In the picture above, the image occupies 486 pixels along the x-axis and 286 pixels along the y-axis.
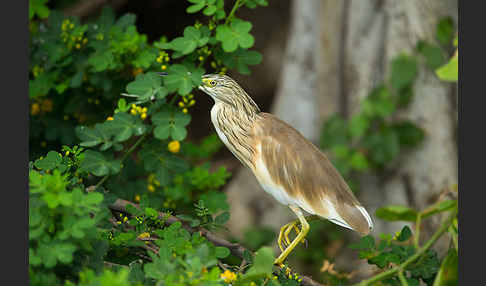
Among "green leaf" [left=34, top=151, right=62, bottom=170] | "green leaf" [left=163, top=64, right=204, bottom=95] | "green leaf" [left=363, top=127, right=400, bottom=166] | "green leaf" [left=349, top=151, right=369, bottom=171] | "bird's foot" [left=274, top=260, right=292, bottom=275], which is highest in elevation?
"green leaf" [left=163, top=64, right=204, bottom=95]

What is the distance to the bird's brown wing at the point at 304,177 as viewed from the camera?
5.03 feet

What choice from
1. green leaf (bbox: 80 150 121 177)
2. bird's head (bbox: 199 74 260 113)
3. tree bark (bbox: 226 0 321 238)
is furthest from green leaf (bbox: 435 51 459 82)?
tree bark (bbox: 226 0 321 238)

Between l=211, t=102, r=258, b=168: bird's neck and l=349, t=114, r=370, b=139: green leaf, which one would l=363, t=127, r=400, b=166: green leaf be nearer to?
l=349, t=114, r=370, b=139: green leaf

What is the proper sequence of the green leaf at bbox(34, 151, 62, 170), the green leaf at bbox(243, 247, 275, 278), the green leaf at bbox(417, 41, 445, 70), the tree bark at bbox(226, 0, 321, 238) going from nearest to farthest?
the green leaf at bbox(243, 247, 275, 278) < the green leaf at bbox(34, 151, 62, 170) < the green leaf at bbox(417, 41, 445, 70) < the tree bark at bbox(226, 0, 321, 238)

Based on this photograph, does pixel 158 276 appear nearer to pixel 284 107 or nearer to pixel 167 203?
pixel 167 203

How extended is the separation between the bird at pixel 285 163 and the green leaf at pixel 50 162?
16.8 inches

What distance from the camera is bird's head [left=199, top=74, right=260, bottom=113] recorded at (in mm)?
1552

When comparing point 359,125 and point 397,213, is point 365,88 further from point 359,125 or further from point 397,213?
point 397,213

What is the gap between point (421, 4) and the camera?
2729 millimetres

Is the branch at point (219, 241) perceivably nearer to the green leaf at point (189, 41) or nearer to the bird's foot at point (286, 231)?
the bird's foot at point (286, 231)

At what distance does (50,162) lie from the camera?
1443 millimetres

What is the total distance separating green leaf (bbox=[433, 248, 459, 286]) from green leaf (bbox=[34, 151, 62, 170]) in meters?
1.00

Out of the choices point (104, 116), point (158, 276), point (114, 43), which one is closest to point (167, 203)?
point (104, 116)

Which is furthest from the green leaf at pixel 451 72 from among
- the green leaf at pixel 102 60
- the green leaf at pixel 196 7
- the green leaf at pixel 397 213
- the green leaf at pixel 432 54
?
the green leaf at pixel 432 54
